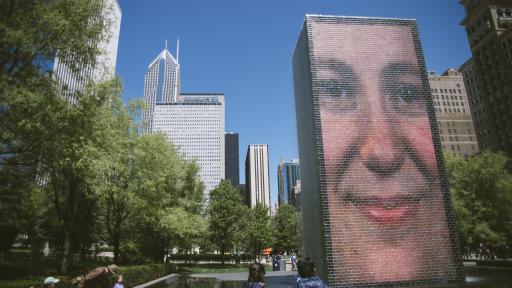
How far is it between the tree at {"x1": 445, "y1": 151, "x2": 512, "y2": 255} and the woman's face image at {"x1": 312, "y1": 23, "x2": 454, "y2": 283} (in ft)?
62.2

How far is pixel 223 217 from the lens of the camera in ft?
171

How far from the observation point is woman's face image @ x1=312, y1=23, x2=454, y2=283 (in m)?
17.4

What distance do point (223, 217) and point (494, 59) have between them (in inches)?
2926

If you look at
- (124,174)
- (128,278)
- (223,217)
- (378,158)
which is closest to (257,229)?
(223,217)

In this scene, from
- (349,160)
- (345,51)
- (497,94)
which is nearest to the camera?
(349,160)

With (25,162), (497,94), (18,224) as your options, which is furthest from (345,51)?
(497,94)

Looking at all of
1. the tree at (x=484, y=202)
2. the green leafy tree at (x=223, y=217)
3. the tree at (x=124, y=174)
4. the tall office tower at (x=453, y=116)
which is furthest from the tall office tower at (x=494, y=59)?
the tree at (x=124, y=174)

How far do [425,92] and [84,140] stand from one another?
64.8ft

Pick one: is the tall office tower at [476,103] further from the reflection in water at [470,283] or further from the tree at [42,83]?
the tree at [42,83]

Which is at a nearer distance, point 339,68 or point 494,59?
point 339,68

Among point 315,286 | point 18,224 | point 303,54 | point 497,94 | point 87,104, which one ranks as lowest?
point 315,286

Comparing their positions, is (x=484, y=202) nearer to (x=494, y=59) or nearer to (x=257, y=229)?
(x=257, y=229)

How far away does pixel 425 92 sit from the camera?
66.9ft

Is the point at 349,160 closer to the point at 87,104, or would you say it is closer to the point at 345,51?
the point at 345,51
